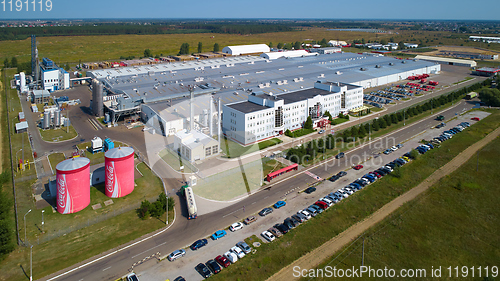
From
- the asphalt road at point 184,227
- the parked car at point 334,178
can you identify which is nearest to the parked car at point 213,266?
the asphalt road at point 184,227

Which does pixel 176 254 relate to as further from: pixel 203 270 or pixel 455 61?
pixel 455 61

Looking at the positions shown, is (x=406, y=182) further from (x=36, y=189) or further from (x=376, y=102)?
(x=36, y=189)

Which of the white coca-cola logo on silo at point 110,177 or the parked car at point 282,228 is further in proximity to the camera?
the white coca-cola logo on silo at point 110,177

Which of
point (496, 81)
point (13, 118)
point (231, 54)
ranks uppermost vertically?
point (231, 54)

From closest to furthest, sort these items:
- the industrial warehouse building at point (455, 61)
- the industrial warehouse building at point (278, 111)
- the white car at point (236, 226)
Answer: the white car at point (236, 226) < the industrial warehouse building at point (278, 111) < the industrial warehouse building at point (455, 61)

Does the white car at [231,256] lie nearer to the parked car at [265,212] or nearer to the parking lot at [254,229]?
the parking lot at [254,229]

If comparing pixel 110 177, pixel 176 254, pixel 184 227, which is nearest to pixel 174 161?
pixel 110 177

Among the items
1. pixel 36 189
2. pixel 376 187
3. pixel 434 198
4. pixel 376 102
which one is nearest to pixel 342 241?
pixel 376 187

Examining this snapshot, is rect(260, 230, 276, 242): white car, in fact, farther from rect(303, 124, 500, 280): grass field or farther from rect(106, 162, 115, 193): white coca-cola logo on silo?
rect(106, 162, 115, 193): white coca-cola logo on silo
